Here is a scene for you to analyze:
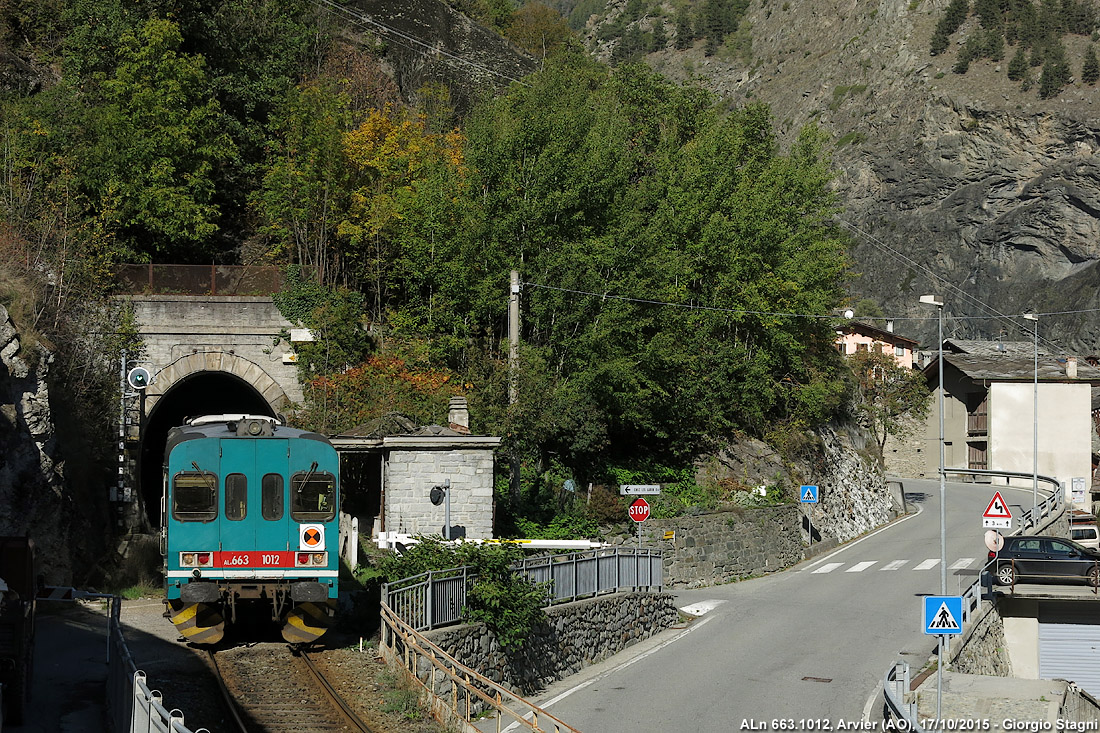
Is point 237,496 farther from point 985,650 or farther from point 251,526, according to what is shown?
point 985,650

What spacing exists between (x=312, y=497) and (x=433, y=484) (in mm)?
6807

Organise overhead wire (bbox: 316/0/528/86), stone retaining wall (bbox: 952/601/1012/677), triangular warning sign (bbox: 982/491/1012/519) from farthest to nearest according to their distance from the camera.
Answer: overhead wire (bbox: 316/0/528/86) < triangular warning sign (bbox: 982/491/1012/519) < stone retaining wall (bbox: 952/601/1012/677)

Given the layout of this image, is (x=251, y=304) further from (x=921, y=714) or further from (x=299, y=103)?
(x=921, y=714)

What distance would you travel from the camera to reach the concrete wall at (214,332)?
33.8 m

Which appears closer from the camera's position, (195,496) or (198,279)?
(195,496)

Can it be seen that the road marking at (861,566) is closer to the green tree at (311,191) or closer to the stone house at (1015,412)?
the green tree at (311,191)

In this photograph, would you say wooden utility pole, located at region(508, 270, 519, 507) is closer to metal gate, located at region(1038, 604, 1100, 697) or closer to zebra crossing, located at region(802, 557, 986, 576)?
zebra crossing, located at region(802, 557, 986, 576)

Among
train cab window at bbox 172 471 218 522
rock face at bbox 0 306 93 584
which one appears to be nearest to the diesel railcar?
train cab window at bbox 172 471 218 522

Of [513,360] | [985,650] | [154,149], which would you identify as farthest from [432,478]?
[154,149]

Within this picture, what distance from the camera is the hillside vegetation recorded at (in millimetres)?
34000

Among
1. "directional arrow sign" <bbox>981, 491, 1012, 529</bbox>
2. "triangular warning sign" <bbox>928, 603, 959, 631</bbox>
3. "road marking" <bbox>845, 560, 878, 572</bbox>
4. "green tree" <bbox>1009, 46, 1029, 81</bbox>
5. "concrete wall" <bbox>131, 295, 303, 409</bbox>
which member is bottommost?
"road marking" <bbox>845, 560, 878, 572</bbox>

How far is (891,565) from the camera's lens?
3662cm

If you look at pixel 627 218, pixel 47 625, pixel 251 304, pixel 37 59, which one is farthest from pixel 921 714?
pixel 37 59

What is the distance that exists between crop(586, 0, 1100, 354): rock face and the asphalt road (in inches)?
2601
